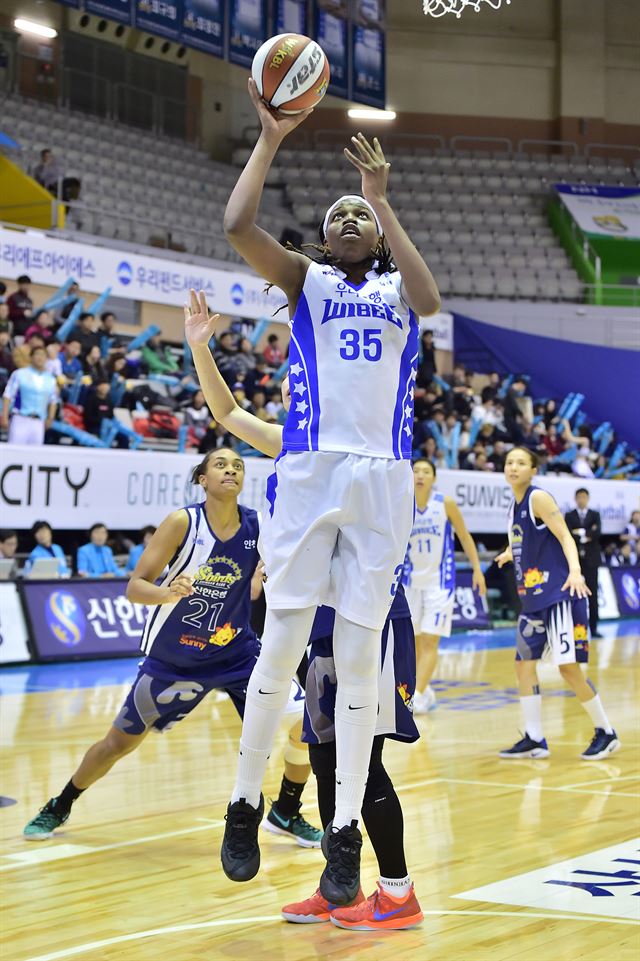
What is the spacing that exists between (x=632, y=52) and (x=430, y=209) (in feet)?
18.3

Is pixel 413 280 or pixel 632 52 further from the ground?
pixel 632 52

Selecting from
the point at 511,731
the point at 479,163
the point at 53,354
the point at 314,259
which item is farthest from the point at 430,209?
the point at 314,259

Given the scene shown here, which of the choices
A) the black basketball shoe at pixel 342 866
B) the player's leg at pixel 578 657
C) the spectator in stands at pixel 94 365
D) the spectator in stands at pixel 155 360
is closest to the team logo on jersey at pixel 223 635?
the black basketball shoe at pixel 342 866

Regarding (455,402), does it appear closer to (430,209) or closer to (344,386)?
(430,209)

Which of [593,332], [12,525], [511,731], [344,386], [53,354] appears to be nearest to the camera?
[344,386]

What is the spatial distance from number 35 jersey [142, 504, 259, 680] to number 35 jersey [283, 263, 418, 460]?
1983 mm

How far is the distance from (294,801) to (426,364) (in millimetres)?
16025

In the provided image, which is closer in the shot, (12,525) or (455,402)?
(12,525)

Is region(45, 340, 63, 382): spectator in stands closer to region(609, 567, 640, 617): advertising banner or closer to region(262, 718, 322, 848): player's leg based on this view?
region(262, 718, 322, 848): player's leg

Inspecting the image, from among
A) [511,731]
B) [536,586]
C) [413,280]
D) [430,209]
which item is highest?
[430,209]

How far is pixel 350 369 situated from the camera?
3.77 m

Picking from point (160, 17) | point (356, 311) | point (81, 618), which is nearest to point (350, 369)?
point (356, 311)

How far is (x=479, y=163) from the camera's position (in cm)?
3027

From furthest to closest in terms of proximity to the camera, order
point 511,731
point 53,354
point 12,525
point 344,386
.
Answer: point 53,354 → point 12,525 → point 511,731 → point 344,386
